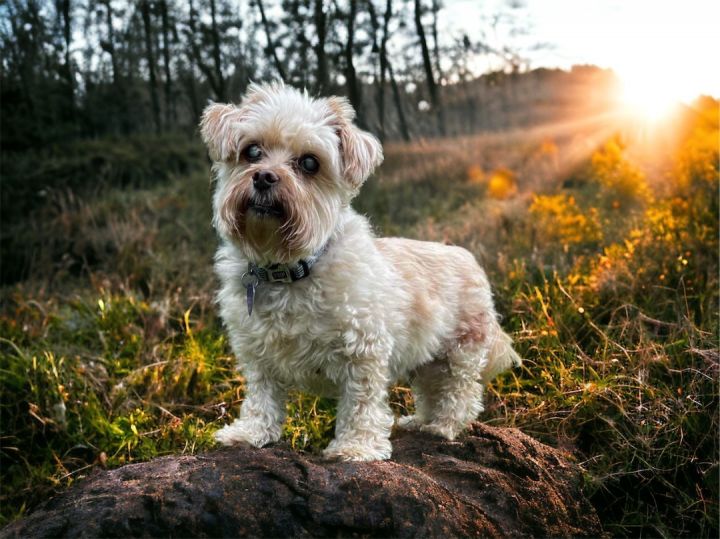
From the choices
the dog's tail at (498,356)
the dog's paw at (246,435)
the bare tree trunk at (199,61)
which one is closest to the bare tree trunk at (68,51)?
the bare tree trunk at (199,61)

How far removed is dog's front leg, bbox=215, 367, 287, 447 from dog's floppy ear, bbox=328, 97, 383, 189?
1257mm

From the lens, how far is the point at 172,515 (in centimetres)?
230

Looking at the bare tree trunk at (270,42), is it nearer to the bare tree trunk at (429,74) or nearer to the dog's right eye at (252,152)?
the bare tree trunk at (429,74)

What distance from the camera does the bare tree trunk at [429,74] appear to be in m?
9.93

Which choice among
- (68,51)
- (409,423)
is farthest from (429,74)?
(409,423)

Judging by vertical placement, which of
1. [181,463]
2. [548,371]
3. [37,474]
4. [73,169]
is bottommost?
[37,474]

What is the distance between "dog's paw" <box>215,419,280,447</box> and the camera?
129 inches

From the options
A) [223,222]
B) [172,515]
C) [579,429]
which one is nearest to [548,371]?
[579,429]

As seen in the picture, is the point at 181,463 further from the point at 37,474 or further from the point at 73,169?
the point at 73,169

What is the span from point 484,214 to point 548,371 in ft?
16.0

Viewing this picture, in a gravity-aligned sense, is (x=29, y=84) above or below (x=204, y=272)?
above

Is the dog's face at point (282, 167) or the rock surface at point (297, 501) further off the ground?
the dog's face at point (282, 167)

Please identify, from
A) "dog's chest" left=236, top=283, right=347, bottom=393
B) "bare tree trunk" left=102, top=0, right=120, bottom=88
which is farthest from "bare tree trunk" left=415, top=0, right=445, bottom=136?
"dog's chest" left=236, top=283, right=347, bottom=393

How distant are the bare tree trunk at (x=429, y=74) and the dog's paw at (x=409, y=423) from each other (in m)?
→ 7.73
